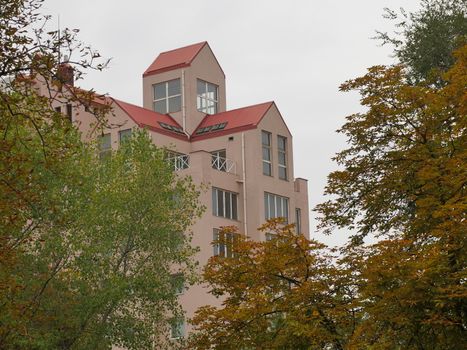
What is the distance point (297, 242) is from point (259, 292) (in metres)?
1.57

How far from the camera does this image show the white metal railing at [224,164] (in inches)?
2360

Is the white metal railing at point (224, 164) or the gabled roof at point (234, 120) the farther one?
the gabled roof at point (234, 120)

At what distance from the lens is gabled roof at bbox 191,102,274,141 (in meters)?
60.9

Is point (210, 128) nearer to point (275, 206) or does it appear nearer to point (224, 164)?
point (224, 164)

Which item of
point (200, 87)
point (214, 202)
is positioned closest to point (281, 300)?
point (214, 202)

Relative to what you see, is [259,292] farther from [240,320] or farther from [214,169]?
[214,169]

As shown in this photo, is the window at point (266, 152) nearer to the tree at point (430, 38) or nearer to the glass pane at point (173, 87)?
the glass pane at point (173, 87)

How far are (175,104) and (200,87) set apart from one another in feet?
6.01

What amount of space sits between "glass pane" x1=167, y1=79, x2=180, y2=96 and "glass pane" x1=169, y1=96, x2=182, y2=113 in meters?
0.27

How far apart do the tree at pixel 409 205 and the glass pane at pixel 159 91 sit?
113 feet

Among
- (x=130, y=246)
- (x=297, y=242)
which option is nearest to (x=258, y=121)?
(x=130, y=246)

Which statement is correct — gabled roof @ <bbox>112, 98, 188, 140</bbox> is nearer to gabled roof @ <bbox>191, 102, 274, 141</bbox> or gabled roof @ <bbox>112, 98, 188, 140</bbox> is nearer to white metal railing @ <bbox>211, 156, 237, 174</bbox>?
gabled roof @ <bbox>191, 102, 274, 141</bbox>

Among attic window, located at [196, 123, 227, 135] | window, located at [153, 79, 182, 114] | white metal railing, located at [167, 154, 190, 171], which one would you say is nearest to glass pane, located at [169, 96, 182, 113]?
window, located at [153, 79, 182, 114]

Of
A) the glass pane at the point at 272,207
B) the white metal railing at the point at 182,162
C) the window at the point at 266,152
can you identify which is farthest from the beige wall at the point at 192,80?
the glass pane at the point at 272,207
